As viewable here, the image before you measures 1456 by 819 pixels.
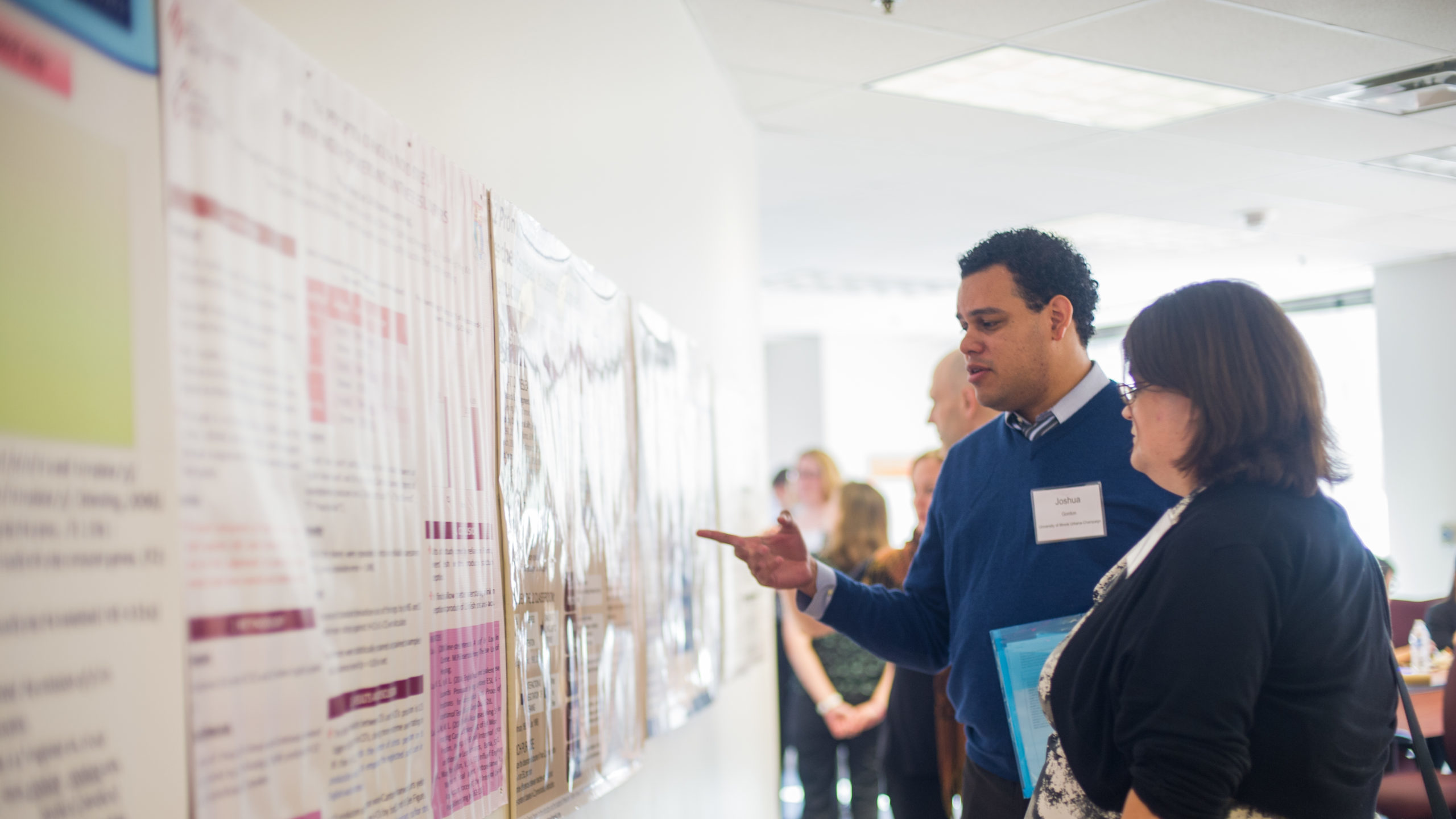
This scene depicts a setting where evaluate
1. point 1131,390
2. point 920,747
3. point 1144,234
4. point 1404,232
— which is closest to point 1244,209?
point 1144,234

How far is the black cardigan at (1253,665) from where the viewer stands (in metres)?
1.02

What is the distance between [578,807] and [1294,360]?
1.17 metres

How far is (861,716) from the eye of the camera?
3787mm

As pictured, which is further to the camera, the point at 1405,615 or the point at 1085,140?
the point at 1405,615

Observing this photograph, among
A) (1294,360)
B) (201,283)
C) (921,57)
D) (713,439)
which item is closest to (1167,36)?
(921,57)

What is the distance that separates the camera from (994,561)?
173 centimetres

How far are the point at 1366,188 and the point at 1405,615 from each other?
7.07ft

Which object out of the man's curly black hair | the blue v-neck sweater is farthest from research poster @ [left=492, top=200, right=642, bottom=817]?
the man's curly black hair

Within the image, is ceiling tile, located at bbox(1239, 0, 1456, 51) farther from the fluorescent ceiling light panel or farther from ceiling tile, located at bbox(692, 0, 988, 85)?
the fluorescent ceiling light panel

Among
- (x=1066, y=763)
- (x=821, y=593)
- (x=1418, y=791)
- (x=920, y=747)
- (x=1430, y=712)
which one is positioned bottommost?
(x=1418, y=791)

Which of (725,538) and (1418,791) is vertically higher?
(725,538)

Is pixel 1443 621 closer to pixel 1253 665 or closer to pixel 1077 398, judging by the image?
pixel 1077 398

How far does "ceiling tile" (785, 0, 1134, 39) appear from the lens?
109 inches

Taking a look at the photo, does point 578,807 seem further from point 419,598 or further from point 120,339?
point 120,339
